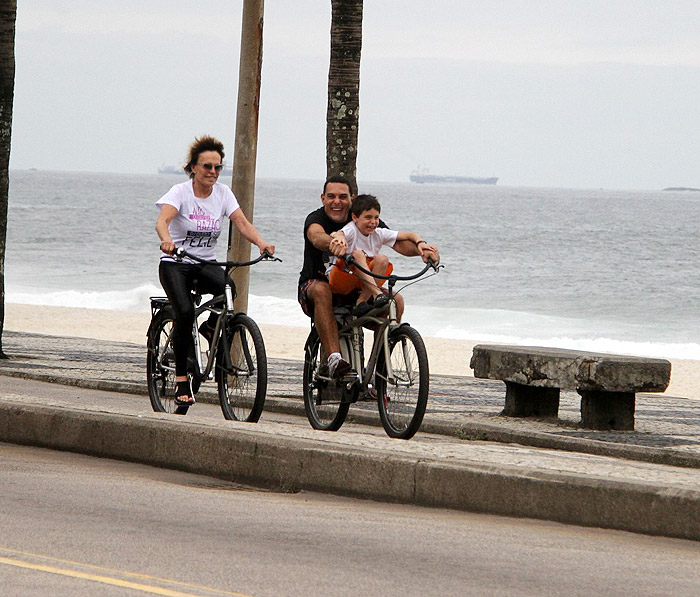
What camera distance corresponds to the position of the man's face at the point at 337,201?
9.30m

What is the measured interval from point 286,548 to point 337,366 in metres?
3.15

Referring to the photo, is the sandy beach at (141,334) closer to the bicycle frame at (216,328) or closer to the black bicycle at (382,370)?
the black bicycle at (382,370)

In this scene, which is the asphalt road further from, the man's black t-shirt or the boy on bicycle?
the man's black t-shirt

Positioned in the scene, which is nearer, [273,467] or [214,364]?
[273,467]

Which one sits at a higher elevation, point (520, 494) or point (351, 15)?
point (351, 15)

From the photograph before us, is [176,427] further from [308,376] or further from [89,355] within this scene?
[89,355]

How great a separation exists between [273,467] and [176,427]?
808 mm

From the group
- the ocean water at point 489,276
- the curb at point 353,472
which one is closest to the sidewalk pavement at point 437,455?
the curb at point 353,472

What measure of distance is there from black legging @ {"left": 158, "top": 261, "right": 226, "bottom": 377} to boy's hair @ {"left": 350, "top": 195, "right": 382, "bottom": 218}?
107 cm

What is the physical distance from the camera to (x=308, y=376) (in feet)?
30.7

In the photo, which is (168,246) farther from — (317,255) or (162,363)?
(162,363)

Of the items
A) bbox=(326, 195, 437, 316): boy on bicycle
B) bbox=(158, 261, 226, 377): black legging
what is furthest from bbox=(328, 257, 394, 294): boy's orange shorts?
bbox=(158, 261, 226, 377): black legging

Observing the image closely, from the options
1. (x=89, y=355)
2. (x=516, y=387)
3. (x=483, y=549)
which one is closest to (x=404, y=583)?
(x=483, y=549)

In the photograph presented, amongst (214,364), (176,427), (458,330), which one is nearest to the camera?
(176,427)
